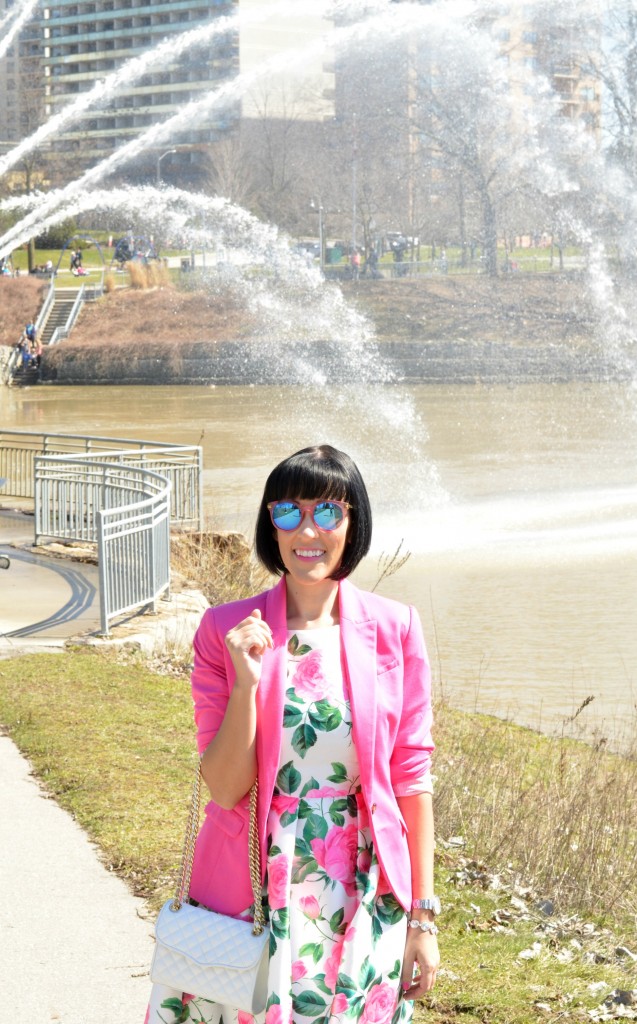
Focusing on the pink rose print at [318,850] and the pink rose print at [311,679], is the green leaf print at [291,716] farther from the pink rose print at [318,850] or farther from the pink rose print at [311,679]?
the pink rose print at [318,850]

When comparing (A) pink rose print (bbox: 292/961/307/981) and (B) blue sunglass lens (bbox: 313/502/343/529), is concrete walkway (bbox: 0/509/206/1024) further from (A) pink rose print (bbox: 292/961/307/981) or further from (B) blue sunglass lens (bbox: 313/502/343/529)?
(B) blue sunglass lens (bbox: 313/502/343/529)

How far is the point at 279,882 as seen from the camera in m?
3.05

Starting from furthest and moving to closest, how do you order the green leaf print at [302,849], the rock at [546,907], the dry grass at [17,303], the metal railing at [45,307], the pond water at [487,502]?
the metal railing at [45,307]
the dry grass at [17,303]
the pond water at [487,502]
the rock at [546,907]
the green leaf print at [302,849]

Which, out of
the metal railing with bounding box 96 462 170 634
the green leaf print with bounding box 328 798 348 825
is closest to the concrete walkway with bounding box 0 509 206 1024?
the green leaf print with bounding box 328 798 348 825

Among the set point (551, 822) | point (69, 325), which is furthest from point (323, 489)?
point (69, 325)

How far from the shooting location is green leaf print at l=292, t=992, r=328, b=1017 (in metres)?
3.02

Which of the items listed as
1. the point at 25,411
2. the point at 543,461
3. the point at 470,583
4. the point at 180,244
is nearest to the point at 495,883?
the point at 470,583

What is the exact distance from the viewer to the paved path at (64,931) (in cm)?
470

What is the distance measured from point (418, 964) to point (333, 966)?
0.24 meters

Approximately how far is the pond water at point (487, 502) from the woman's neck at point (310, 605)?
23.0 feet

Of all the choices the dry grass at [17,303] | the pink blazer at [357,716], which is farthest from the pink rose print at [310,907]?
the dry grass at [17,303]

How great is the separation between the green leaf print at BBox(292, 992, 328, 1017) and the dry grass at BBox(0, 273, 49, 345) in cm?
6805

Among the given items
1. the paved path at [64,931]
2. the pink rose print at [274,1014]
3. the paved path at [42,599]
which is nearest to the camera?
the pink rose print at [274,1014]

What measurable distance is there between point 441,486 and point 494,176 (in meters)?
47.9
